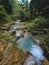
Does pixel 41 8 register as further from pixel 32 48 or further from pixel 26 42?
pixel 32 48

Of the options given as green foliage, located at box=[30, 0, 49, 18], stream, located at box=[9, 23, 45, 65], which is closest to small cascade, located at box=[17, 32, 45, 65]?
stream, located at box=[9, 23, 45, 65]

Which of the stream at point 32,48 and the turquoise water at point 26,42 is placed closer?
the stream at point 32,48

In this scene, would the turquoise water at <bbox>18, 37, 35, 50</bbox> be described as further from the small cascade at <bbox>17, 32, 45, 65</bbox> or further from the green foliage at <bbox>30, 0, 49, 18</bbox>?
the green foliage at <bbox>30, 0, 49, 18</bbox>

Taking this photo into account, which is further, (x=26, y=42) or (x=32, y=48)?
(x=26, y=42)

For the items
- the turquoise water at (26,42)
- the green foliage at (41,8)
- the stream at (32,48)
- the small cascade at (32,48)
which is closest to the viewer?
the stream at (32,48)

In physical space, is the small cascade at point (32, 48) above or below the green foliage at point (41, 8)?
above

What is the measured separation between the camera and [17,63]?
32.9ft

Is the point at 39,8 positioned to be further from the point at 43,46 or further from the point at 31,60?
the point at 31,60

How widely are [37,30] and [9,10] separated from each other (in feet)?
50.3

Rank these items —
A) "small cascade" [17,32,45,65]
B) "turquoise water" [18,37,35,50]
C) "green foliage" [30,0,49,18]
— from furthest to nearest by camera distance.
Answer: "green foliage" [30,0,49,18] → "turquoise water" [18,37,35,50] → "small cascade" [17,32,45,65]

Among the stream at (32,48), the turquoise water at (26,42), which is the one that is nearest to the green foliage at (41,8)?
the stream at (32,48)

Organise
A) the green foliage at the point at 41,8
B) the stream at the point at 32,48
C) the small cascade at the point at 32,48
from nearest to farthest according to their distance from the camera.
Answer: the stream at the point at 32,48 < the small cascade at the point at 32,48 < the green foliage at the point at 41,8

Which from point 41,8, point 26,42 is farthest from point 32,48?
point 41,8

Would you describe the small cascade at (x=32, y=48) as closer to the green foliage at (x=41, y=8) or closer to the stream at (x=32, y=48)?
the stream at (x=32, y=48)
